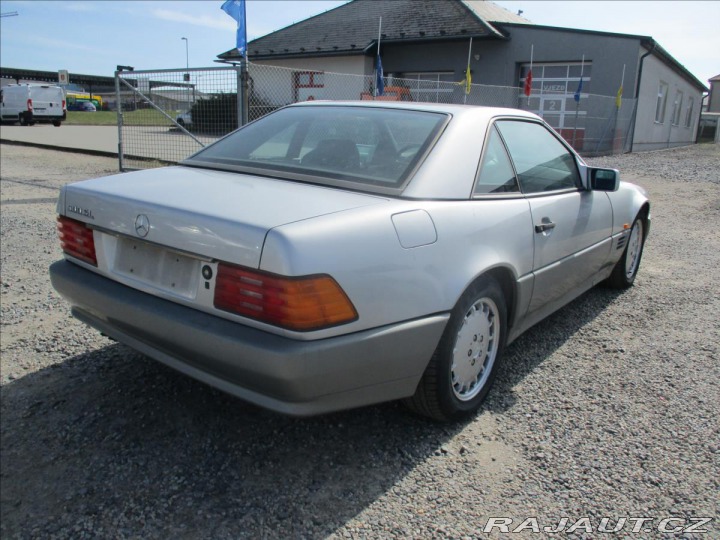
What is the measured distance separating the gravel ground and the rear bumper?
39 cm

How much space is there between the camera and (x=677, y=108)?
100 feet

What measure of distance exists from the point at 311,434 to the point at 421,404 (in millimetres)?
523

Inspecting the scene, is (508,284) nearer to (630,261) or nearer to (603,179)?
(603,179)

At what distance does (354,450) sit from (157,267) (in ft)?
3.76

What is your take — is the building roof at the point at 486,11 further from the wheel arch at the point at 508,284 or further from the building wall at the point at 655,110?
the wheel arch at the point at 508,284

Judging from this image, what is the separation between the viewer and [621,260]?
474 centimetres

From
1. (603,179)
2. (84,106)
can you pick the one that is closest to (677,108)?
(603,179)

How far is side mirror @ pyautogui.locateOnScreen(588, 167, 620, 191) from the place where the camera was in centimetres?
376

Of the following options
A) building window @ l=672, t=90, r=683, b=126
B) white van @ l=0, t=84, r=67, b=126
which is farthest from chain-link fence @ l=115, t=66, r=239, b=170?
building window @ l=672, t=90, r=683, b=126

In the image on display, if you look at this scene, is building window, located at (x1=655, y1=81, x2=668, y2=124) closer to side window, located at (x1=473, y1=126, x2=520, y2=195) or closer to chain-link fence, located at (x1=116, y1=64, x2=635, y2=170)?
chain-link fence, located at (x1=116, y1=64, x2=635, y2=170)

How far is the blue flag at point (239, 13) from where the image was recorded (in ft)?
31.4

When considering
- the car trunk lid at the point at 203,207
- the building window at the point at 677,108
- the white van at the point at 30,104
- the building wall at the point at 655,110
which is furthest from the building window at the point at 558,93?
the white van at the point at 30,104

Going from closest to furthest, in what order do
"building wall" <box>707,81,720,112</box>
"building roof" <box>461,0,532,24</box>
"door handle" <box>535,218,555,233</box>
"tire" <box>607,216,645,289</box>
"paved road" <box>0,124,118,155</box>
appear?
"door handle" <box>535,218,555,233</box> → "tire" <box>607,216,645,289</box> → "paved road" <box>0,124,118,155</box> → "building roof" <box>461,0,532,24</box> → "building wall" <box>707,81,720,112</box>

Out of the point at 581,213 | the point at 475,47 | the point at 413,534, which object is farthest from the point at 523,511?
the point at 475,47
